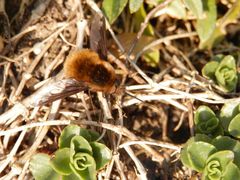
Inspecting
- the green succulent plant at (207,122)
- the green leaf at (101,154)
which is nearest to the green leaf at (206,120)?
the green succulent plant at (207,122)

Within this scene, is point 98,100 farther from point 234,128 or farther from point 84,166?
point 234,128

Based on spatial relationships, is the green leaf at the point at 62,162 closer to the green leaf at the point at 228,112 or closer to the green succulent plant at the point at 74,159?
the green succulent plant at the point at 74,159

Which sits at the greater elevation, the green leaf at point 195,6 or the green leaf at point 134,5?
the green leaf at point 134,5

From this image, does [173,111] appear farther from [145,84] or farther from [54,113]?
[54,113]

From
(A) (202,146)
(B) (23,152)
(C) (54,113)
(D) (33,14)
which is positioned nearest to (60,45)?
(D) (33,14)

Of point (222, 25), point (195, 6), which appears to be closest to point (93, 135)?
point (195, 6)

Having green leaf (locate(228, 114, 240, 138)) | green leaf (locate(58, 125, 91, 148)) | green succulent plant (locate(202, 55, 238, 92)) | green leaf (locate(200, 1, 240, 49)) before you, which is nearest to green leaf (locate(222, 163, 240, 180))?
green leaf (locate(228, 114, 240, 138))

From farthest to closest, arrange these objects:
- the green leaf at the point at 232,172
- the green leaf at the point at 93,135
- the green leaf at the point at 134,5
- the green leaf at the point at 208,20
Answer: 1. the green leaf at the point at 208,20
2. the green leaf at the point at 134,5
3. the green leaf at the point at 93,135
4. the green leaf at the point at 232,172
